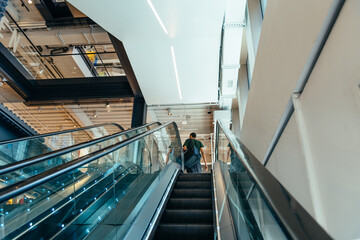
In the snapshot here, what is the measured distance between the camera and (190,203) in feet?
11.0

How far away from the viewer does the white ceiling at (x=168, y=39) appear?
4738 millimetres

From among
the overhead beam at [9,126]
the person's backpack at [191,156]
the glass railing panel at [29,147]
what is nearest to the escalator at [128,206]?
the glass railing panel at [29,147]

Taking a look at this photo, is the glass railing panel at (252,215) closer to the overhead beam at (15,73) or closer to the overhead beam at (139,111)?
the overhead beam at (139,111)

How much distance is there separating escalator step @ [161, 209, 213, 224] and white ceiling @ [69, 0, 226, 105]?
4.07 meters

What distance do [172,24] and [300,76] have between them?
3798 millimetres

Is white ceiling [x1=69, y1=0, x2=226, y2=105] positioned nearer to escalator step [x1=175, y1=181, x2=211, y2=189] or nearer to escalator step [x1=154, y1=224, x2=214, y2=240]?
escalator step [x1=175, y1=181, x2=211, y2=189]

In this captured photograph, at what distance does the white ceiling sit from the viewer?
15.5ft

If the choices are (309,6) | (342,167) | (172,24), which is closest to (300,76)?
(309,6)

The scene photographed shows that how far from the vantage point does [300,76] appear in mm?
2090

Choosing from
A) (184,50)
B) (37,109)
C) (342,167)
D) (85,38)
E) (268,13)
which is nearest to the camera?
(342,167)

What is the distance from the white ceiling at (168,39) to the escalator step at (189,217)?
4072 millimetres

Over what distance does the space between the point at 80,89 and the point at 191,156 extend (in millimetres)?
5028

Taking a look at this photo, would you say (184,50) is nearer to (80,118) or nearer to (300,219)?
(300,219)

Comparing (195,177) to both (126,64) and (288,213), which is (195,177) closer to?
(288,213)
